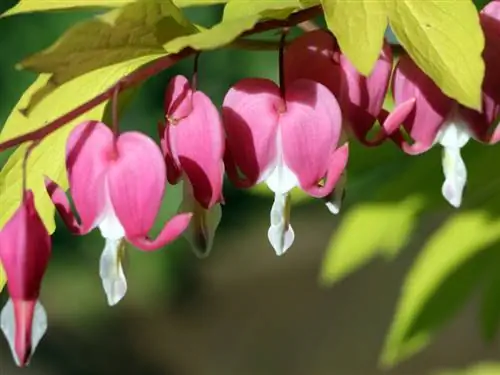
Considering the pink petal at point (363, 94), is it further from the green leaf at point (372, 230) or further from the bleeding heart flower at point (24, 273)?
the green leaf at point (372, 230)

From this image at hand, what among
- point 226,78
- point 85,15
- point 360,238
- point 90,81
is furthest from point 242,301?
point 90,81

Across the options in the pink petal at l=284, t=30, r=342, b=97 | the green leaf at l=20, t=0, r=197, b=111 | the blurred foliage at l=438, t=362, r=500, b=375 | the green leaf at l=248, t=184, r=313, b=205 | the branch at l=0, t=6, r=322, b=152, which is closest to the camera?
the green leaf at l=20, t=0, r=197, b=111

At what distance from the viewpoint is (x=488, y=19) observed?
1.01m

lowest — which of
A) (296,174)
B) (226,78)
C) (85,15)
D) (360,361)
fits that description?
(360,361)

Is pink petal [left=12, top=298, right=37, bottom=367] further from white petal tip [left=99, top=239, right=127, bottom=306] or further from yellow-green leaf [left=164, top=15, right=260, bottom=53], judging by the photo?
yellow-green leaf [left=164, top=15, right=260, bottom=53]

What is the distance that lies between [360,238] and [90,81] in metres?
0.66

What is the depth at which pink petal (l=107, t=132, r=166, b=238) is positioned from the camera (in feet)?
3.08

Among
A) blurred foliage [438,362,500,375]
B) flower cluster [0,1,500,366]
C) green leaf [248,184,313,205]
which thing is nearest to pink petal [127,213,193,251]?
flower cluster [0,1,500,366]

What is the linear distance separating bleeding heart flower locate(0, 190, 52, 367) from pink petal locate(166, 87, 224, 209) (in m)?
0.14

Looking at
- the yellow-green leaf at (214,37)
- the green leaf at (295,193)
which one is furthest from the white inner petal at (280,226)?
the green leaf at (295,193)

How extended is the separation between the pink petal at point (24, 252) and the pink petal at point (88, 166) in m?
0.05

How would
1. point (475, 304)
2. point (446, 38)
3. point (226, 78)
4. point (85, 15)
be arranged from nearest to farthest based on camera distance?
point (446, 38)
point (85, 15)
point (226, 78)
point (475, 304)

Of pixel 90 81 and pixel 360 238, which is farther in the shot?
pixel 360 238

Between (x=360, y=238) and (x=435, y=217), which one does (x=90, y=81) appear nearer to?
(x=360, y=238)
